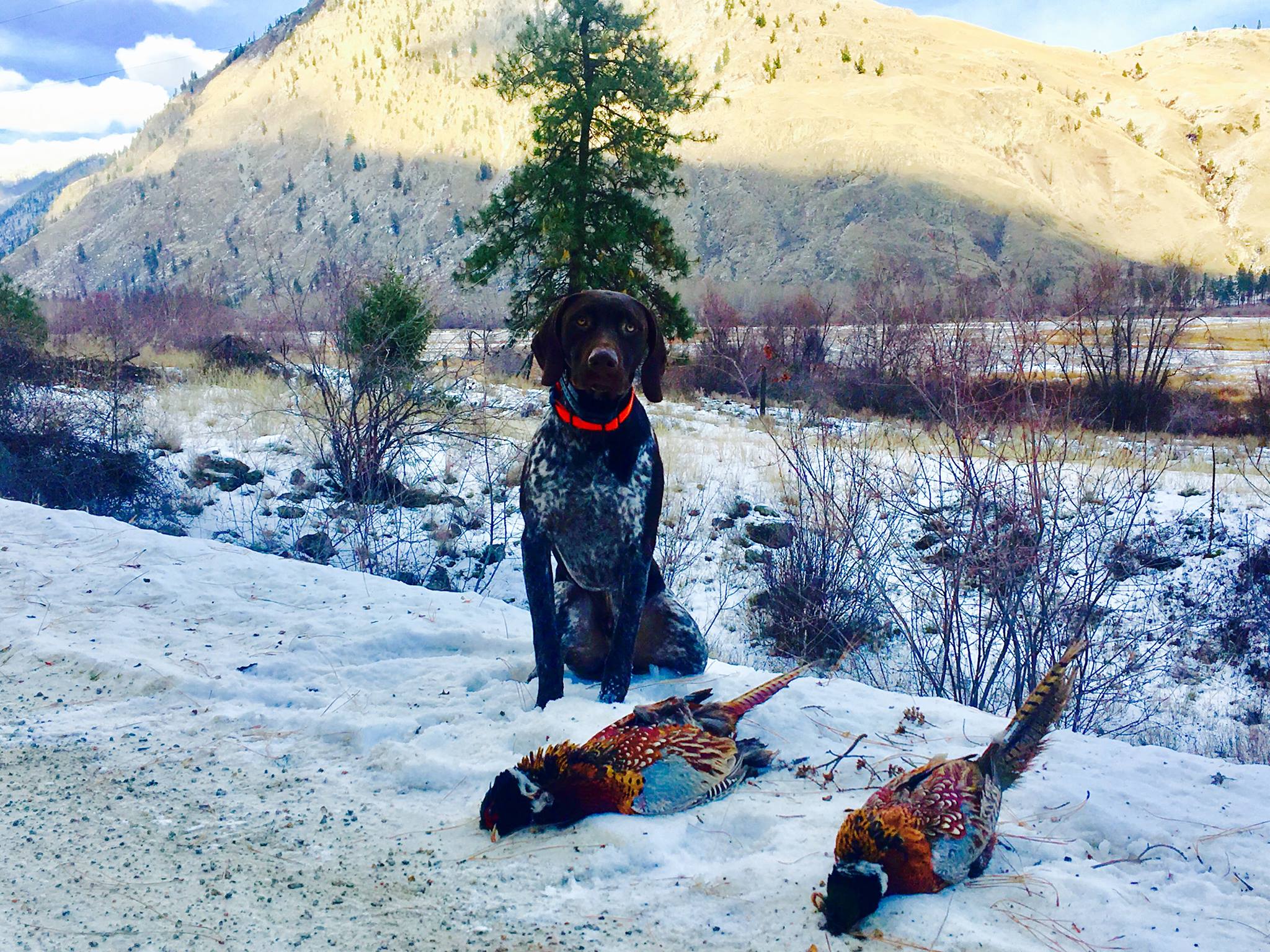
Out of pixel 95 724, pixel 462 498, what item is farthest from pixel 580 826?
pixel 462 498

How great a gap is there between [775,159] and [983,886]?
244 feet

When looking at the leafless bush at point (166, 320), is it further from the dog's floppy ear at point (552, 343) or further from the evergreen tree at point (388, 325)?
the dog's floppy ear at point (552, 343)

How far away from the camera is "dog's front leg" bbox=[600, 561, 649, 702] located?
12.0ft

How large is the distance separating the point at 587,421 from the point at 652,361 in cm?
40

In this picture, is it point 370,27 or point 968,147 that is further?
point 370,27

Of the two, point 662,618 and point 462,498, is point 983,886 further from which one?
point 462,498

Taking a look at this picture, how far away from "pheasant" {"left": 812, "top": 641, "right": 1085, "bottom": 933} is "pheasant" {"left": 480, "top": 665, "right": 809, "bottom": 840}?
0.57 metres

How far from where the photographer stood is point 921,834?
2.31 meters

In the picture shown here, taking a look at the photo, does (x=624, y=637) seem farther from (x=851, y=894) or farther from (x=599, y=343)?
(x=851, y=894)

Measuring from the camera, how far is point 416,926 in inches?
90.1

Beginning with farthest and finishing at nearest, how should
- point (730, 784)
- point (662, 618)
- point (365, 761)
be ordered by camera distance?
point (662, 618), point (365, 761), point (730, 784)

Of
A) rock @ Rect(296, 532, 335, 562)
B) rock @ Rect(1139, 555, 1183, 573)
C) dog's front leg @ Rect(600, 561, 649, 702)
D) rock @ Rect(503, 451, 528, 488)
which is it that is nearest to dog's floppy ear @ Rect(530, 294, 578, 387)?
dog's front leg @ Rect(600, 561, 649, 702)

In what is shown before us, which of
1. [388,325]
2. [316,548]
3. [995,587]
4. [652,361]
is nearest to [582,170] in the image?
[388,325]

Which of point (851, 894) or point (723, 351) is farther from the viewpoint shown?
point (723, 351)
